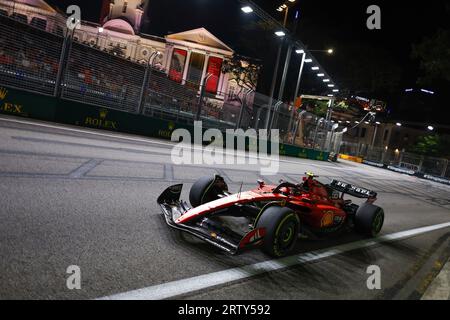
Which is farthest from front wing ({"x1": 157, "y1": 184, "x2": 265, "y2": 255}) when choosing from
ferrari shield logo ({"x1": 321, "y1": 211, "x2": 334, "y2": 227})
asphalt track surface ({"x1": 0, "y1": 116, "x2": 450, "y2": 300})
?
ferrari shield logo ({"x1": 321, "y1": 211, "x2": 334, "y2": 227})

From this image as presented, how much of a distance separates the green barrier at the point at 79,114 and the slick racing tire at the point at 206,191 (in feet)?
28.5

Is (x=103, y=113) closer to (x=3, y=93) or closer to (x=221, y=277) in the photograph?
(x=3, y=93)

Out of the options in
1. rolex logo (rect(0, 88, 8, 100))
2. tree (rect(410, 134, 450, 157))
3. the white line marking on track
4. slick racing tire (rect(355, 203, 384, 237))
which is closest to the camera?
the white line marking on track

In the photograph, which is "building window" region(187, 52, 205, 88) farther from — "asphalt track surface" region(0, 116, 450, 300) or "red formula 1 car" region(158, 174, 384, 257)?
"red formula 1 car" region(158, 174, 384, 257)

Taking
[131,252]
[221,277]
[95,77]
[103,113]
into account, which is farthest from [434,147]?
[131,252]

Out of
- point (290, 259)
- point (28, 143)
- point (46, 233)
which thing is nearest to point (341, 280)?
point (290, 259)

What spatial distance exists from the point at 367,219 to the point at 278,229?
268 cm

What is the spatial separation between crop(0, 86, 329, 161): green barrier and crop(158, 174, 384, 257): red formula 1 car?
28.4 ft

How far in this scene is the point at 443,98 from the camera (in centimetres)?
5084

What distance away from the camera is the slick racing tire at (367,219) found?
6.33m

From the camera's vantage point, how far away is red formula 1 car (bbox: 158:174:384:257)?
4207mm

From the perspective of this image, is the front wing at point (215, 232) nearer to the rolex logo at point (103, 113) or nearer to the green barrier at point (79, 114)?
the green barrier at point (79, 114)

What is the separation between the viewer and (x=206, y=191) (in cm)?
535

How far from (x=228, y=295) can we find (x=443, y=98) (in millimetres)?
56332
